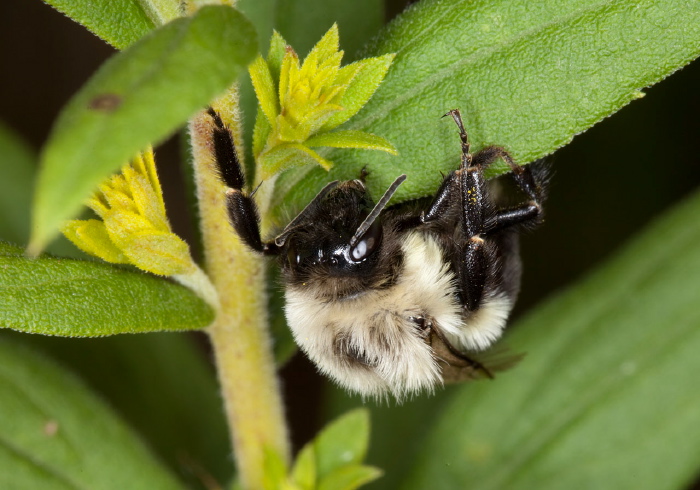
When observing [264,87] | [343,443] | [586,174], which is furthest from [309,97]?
[586,174]

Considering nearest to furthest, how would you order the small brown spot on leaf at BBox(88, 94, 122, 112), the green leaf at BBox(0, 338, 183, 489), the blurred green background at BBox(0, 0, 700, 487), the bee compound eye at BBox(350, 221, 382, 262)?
the small brown spot on leaf at BBox(88, 94, 122, 112) → the bee compound eye at BBox(350, 221, 382, 262) → the green leaf at BBox(0, 338, 183, 489) → the blurred green background at BBox(0, 0, 700, 487)

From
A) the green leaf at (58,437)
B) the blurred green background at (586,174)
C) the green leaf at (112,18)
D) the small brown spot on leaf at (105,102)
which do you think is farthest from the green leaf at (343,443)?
the blurred green background at (586,174)

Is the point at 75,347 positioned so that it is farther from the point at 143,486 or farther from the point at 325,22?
the point at 325,22

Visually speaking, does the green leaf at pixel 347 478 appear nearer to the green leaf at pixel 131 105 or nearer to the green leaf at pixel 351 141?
the green leaf at pixel 351 141

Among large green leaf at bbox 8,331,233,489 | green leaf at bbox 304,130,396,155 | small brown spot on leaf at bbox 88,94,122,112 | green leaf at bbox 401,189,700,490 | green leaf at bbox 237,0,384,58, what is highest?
small brown spot on leaf at bbox 88,94,122,112

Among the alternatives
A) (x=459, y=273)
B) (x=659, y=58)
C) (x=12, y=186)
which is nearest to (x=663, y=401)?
(x=459, y=273)

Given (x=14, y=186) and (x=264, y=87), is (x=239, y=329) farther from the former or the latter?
(x=14, y=186)

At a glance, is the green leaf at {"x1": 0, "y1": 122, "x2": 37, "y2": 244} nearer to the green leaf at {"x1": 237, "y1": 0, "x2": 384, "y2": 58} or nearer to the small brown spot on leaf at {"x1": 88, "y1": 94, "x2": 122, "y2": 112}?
the green leaf at {"x1": 237, "y1": 0, "x2": 384, "y2": 58}

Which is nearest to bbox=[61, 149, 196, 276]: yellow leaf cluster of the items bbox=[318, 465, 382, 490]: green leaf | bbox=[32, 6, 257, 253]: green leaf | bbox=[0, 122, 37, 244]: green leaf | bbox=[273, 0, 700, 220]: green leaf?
bbox=[273, 0, 700, 220]: green leaf
